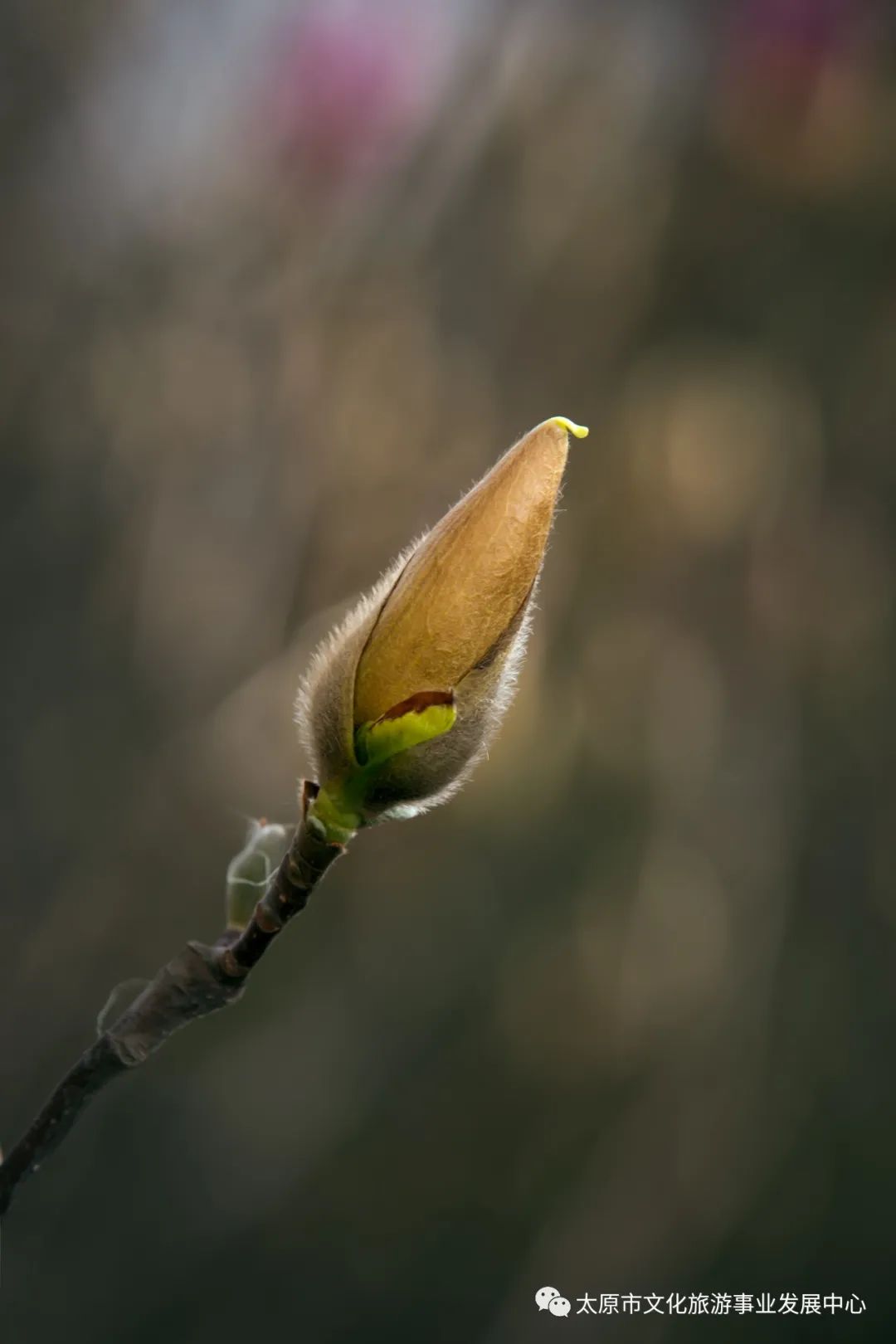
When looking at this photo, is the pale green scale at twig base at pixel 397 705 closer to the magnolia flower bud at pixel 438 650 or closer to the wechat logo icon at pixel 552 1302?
the magnolia flower bud at pixel 438 650

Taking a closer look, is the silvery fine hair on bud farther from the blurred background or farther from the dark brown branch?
the blurred background

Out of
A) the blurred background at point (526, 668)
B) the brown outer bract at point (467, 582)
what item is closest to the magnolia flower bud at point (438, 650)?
the brown outer bract at point (467, 582)

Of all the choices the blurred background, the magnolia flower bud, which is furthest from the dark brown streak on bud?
the blurred background

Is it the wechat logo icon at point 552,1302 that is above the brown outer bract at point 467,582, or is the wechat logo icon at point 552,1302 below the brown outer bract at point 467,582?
below

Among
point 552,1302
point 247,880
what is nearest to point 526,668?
point 552,1302

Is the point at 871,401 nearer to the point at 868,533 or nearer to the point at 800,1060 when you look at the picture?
the point at 868,533

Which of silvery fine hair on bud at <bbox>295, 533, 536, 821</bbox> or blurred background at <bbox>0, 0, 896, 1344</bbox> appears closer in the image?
silvery fine hair on bud at <bbox>295, 533, 536, 821</bbox>

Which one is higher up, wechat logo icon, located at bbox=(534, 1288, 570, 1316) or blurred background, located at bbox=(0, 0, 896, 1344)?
blurred background, located at bbox=(0, 0, 896, 1344)
